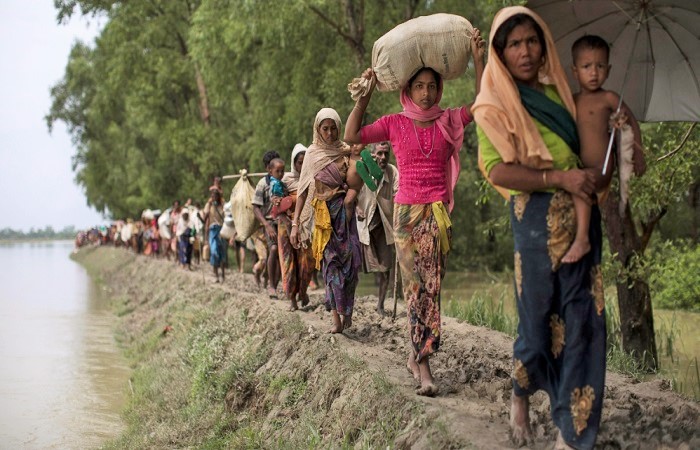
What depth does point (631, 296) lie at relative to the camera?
33.2ft

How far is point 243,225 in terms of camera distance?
13.5 metres

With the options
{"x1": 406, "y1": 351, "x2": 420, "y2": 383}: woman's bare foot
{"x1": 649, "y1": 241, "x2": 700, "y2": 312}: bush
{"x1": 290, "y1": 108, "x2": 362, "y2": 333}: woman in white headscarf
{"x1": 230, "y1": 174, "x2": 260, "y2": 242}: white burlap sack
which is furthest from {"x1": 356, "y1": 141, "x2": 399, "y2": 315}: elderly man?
{"x1": 406, "y1": 351, "x2": 420, "y2": 383}: woman's bare foot

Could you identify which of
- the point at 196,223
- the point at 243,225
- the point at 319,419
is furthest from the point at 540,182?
the point at 196,223

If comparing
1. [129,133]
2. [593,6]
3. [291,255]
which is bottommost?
[291,255]

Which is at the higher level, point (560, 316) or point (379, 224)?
point (379, 224)

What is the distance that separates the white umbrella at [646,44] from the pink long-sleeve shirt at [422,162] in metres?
0.89

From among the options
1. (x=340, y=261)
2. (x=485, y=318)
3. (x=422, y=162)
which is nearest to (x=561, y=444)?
(x=422, y=162)

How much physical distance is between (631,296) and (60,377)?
30.3 feet

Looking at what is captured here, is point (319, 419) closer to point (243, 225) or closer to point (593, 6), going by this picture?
point (593, 6)

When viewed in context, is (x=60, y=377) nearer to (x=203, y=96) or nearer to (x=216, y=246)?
(x=216, y=246)

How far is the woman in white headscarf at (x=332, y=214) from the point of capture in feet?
26.8

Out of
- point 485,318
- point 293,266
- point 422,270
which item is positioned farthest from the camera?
point 293,266

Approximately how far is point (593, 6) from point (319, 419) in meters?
3.48

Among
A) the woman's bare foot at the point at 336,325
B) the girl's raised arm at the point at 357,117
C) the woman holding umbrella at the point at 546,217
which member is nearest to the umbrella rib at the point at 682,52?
the woman holding umbrella at the point at 546,217
